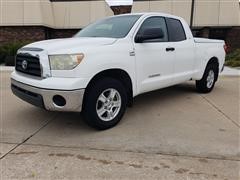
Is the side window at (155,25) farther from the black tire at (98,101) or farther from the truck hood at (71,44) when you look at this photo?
the black tire at (98,101)

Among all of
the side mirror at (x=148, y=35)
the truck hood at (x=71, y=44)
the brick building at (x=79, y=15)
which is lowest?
the truck hood at (x=71, y=44)

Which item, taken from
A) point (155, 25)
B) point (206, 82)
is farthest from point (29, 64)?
point (206, 82)

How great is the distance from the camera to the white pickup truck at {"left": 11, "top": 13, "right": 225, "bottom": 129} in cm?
388

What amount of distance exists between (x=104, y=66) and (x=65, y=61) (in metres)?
0.59

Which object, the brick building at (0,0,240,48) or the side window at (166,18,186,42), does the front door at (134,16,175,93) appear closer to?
the side window at (166,18,186,42)

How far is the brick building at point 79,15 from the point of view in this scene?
1778 cm

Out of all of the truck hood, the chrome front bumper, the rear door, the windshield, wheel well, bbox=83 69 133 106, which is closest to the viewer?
the chrome front bumper

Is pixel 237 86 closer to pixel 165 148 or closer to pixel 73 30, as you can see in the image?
pixel 165 148

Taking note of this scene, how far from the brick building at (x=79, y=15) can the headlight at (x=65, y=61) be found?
49.0ft

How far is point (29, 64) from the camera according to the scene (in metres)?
4.24

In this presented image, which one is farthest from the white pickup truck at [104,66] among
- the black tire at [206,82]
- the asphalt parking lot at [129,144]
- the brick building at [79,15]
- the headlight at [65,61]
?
the brick building at [79,15]

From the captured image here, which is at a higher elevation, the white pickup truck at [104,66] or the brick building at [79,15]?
the brick building at [79,15]

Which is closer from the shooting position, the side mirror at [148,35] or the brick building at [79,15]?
the side mirror at [148,35]

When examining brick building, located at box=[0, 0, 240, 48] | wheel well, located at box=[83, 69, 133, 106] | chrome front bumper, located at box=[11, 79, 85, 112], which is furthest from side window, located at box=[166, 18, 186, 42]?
brick building, located at box=[0, 0, 240, 48]
